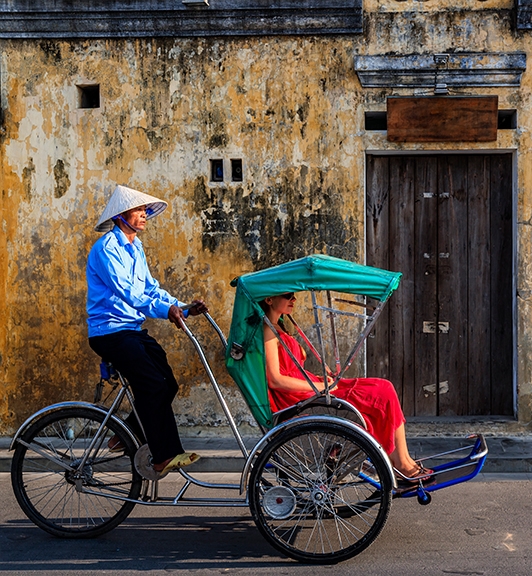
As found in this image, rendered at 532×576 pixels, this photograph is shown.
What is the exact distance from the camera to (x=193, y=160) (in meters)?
8.70

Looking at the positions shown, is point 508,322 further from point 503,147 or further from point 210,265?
point 210,265

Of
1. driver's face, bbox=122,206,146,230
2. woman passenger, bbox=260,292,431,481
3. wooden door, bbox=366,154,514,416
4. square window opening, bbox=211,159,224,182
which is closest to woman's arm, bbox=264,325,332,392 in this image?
woman passenger, bbox=260,292,431,481

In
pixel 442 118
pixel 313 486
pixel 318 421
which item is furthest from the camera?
pixel 442 118

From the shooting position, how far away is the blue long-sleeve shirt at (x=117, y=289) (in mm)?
5125

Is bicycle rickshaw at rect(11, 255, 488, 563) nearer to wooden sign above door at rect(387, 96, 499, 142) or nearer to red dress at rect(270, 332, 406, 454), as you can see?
red dress at rect(270, 332, 406, 454)

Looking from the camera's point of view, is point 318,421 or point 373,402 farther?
point 373,402

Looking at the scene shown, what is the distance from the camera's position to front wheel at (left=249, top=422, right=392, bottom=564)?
471cm

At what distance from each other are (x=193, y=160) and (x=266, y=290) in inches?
159

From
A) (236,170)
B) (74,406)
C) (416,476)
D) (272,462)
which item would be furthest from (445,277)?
(74,406)

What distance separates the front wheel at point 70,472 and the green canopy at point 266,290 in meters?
0.81

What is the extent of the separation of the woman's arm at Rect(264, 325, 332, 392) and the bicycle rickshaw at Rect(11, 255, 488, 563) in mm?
55

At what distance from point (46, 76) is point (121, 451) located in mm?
4964

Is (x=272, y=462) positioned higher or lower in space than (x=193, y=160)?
lower

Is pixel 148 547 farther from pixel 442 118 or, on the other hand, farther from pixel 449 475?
pixel 442 118
